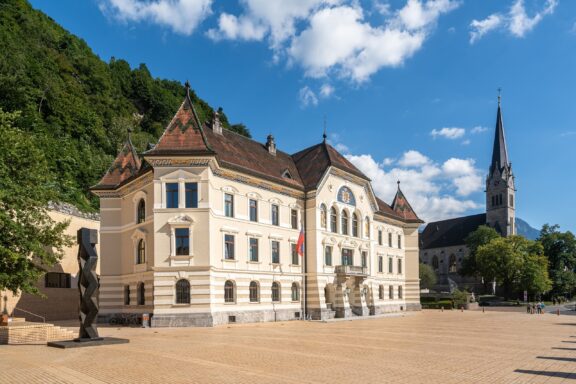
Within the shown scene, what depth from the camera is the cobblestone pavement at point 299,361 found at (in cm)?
1252

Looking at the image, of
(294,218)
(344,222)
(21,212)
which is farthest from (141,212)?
(344,222)

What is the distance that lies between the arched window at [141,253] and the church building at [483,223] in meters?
88.6

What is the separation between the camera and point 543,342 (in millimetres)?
21766

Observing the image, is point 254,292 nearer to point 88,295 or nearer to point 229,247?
point 229,247

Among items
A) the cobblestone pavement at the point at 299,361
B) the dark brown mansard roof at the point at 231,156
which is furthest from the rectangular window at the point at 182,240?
the cobblestone pavement at the point at 299,361

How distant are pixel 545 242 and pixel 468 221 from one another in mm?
29209

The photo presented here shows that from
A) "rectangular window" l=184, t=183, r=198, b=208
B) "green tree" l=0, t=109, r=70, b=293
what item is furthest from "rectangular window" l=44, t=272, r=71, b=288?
"green tree" l=0, t=109, r=70, b=293

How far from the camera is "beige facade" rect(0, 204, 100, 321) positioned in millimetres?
36000

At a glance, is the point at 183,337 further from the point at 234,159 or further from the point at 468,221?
the point at 468,221

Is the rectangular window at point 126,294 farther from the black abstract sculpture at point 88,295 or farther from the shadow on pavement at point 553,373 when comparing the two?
the shadow on pavement at point 553,373

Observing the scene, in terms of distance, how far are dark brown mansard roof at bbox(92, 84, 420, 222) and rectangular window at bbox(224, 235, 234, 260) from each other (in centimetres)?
504

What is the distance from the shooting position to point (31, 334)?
21.5 m

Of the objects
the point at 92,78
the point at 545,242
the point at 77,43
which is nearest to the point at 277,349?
the point at 92,78

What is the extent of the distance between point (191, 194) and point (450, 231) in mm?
103102
